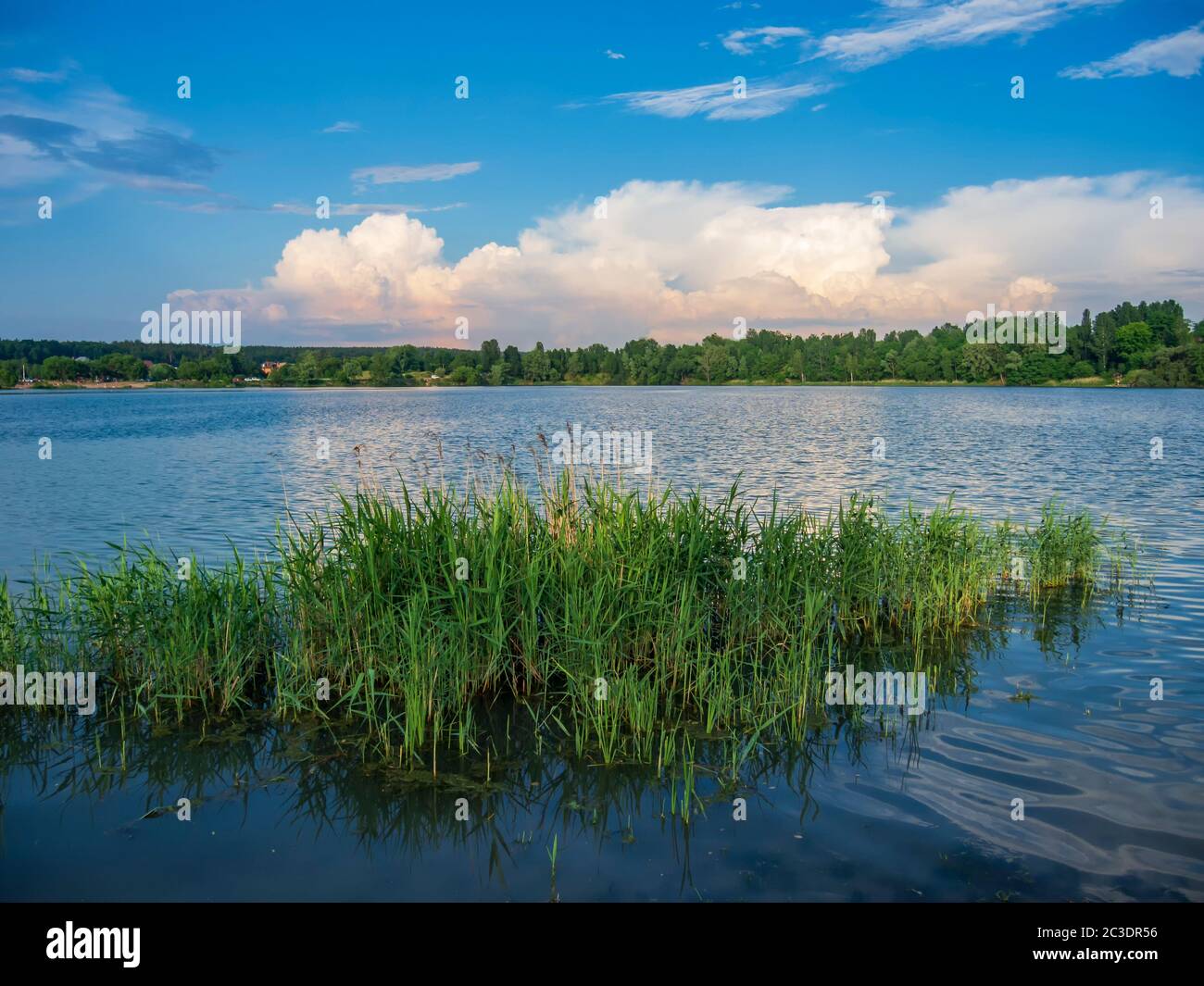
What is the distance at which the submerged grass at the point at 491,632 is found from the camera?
7.78 metres

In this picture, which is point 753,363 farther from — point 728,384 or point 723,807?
point 723,807

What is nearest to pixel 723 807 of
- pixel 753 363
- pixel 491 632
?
pixel 491 632

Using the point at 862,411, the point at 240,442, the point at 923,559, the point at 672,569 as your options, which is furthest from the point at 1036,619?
the point at 862,411

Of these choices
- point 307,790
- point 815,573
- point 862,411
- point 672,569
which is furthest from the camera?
point 862,411

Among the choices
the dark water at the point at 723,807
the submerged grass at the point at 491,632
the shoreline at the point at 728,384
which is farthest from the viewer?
the shoreline at the point at 728,384

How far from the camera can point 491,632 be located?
8.45m

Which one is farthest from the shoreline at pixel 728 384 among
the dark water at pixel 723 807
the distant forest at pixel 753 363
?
the dark water at pixel 723 807

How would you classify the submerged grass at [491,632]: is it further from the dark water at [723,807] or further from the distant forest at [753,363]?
the distant forest at [753,363]

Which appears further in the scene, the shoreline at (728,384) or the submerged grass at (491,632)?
the shoreline at (728,384)

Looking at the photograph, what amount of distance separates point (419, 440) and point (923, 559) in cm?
3394

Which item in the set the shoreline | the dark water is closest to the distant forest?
the shoreline

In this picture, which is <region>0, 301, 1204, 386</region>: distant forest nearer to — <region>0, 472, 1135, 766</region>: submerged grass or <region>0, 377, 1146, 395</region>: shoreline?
<region>0, 377, 1146, 395</region>: shoreline
